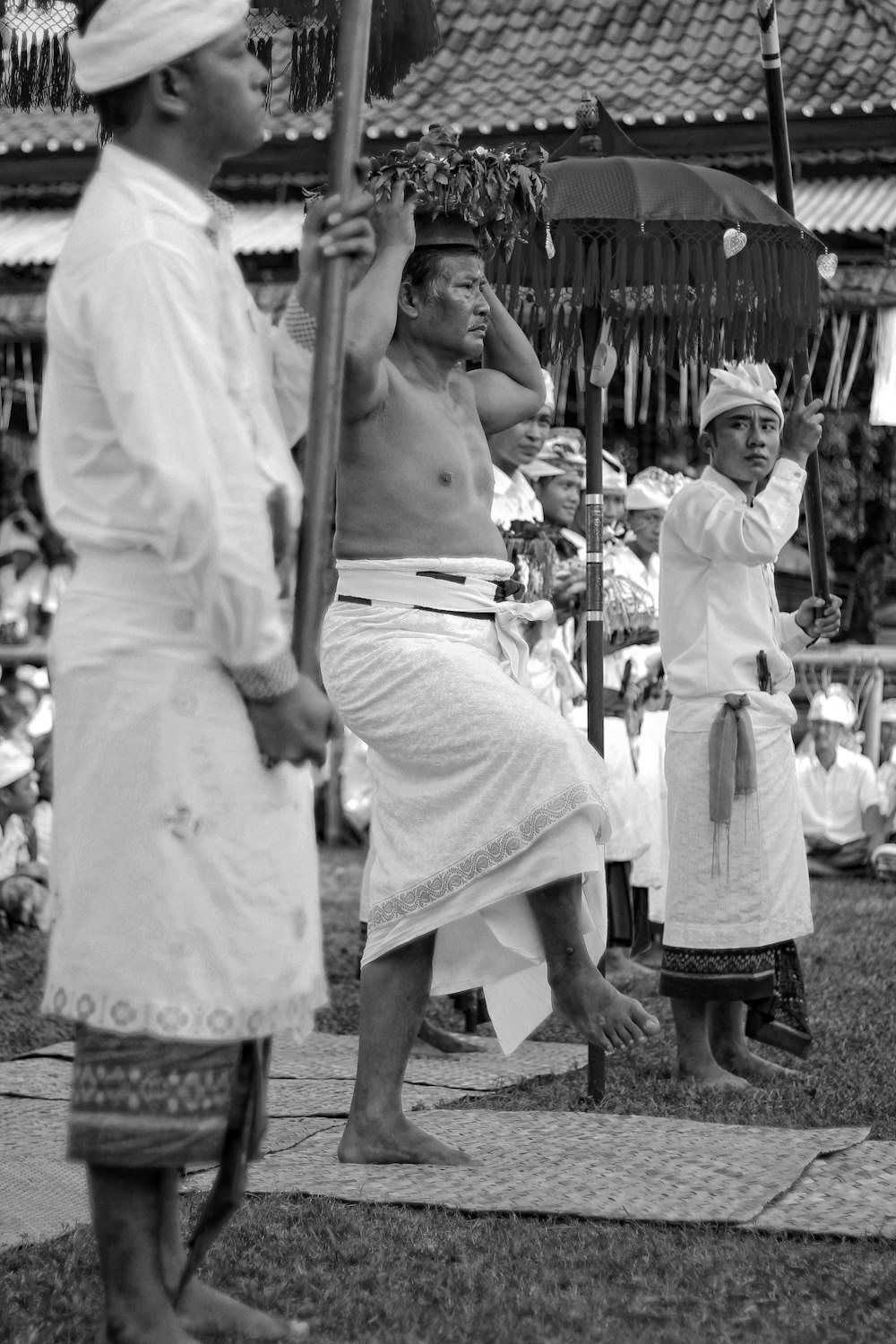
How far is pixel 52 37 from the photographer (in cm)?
444

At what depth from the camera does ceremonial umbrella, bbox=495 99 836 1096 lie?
16.3 feet

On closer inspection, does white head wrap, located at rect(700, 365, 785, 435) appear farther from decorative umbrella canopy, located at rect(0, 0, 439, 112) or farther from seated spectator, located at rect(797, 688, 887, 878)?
seated spectator, located at rect(797, 688, 887, 878)

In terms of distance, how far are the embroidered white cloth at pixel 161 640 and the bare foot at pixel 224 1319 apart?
451mm

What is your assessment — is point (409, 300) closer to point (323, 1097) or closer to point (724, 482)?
point (724, 482)

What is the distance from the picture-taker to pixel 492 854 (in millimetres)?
3896

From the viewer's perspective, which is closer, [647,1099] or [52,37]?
[52,37]

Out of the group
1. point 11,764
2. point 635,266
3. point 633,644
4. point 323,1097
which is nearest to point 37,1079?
point 323,1097

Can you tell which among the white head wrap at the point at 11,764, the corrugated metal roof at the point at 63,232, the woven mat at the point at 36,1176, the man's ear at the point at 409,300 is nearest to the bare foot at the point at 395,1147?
the woven mat at the point at 36,1176

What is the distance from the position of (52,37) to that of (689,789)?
8.46ft

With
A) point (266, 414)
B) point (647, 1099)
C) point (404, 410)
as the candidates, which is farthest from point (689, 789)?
point (266, 414)

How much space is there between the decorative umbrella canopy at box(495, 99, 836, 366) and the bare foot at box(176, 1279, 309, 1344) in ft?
9.32

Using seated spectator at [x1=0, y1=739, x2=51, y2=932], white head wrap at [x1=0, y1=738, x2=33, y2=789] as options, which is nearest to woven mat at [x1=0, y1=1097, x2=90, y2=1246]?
seated spectator at [x1=0, y1=739, x2=51, y2=932]

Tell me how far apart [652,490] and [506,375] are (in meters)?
3.77

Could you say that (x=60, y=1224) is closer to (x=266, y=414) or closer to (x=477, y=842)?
(x=477, y=842)
